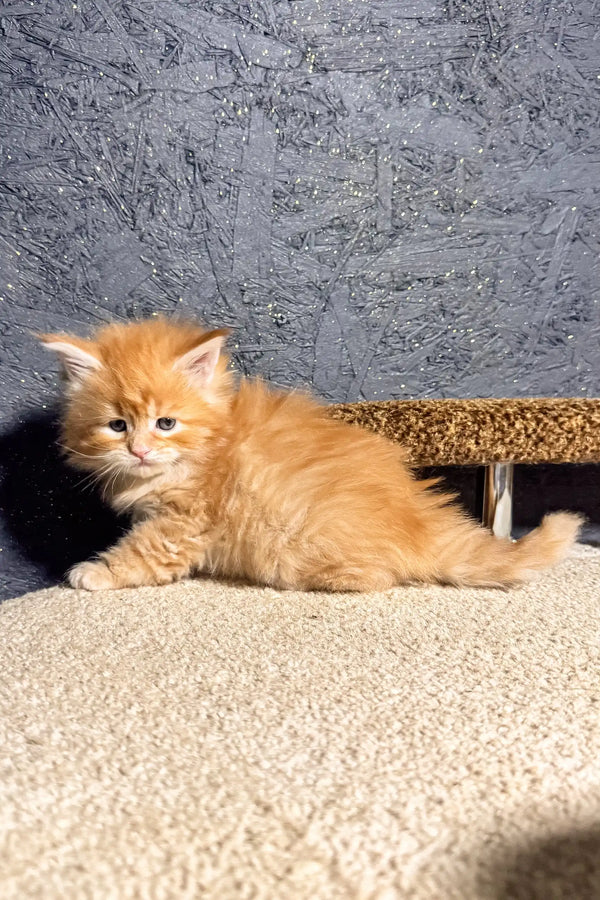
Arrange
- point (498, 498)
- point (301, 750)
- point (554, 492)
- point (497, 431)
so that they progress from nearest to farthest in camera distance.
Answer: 1. point (301, 750)
2. point (497, 431)
3. point (498, 498)
4. point (554, 492)

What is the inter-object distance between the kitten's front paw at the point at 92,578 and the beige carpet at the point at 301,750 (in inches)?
2.6

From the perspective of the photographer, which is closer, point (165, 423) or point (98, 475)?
point (165, 423)

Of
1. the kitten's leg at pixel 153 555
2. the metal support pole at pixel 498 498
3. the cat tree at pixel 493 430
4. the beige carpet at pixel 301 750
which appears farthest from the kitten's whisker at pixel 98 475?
the metal support pole at pixel 498 498

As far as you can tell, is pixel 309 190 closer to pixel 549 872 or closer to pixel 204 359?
pixel 204 359

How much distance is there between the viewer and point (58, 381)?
4.61 ft

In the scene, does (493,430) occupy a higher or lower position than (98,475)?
higher

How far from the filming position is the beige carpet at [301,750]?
510 mm

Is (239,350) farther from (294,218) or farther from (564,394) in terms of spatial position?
(564,394)

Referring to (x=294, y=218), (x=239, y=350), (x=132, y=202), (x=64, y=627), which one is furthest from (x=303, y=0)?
(x=64, y=627)

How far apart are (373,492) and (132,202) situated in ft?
2.54

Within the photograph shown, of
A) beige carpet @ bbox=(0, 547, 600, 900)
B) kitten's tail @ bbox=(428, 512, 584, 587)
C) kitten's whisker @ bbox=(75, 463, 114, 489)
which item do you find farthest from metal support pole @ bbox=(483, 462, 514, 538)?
kitten's whisker @ bbox=(75, 463, 114, 489)

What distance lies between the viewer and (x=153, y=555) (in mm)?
1187

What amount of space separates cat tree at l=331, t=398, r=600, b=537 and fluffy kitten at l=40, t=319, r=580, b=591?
0.25 ft

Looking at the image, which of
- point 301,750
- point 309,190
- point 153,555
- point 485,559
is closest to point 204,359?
point 153,555
